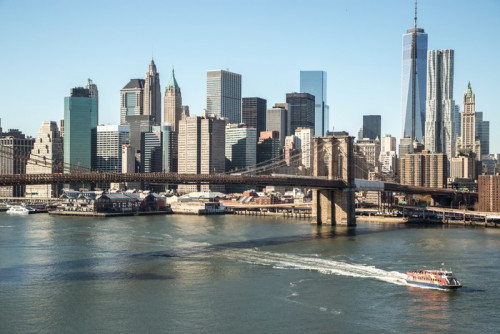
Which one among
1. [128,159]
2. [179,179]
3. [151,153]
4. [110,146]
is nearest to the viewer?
[179,179]

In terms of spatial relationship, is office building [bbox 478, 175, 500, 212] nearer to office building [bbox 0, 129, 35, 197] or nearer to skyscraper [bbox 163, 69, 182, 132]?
office building [bbox 0, 129, 35, 197]

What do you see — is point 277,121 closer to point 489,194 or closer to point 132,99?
point 132,99

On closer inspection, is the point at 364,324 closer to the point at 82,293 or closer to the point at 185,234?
the point at 82,293

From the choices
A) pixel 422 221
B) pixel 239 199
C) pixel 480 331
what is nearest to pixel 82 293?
pixel 480 331

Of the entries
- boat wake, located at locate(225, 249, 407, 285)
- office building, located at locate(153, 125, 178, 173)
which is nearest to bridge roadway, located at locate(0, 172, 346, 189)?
boat wake, located at locate(225, 249, 407, 285)

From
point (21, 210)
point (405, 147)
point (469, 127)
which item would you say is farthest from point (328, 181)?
point (469, 127)

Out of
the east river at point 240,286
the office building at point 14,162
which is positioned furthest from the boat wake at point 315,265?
the office building at point 14,162
